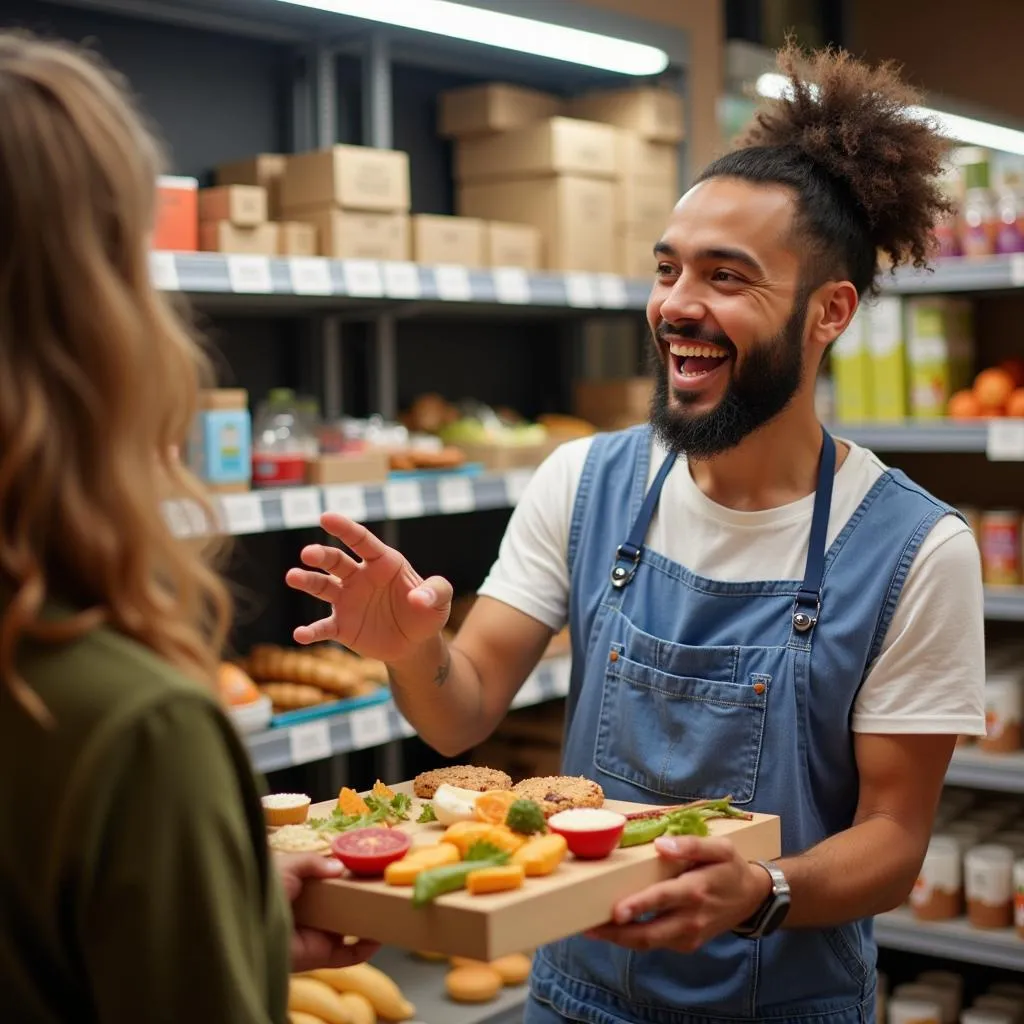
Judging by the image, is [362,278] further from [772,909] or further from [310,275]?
[772,909]

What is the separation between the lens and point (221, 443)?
289cm

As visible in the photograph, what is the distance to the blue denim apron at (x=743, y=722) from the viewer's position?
5.90ft

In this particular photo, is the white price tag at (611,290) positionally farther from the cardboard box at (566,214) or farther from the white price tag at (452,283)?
the white price tag at (452,283)

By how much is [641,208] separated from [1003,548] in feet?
4.28

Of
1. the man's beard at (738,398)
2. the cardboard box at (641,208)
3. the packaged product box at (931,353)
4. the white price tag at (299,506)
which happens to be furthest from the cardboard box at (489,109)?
the man's beard at (738,398)

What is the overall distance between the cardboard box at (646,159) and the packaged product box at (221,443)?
1.42m

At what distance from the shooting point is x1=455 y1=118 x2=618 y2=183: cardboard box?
11.9 ft

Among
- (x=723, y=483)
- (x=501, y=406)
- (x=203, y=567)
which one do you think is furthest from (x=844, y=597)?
(x=501, y=406)

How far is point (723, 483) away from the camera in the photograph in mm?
1994

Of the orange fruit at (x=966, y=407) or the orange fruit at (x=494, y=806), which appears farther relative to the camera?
the orange fruit at (x=966, y=407)

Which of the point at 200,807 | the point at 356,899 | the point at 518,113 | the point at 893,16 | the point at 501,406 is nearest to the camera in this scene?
the point at 200,807

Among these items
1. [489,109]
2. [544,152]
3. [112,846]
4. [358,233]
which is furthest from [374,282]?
[112,846]

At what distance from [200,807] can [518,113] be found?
3.24 metres

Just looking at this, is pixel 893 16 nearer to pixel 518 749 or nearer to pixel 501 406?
pixel 501 406
